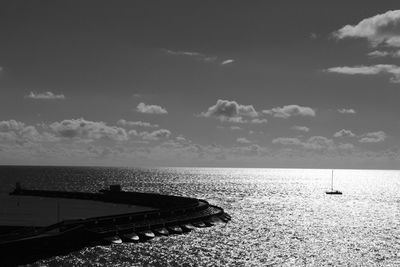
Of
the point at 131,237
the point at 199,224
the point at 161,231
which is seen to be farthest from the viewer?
the point at 199,224

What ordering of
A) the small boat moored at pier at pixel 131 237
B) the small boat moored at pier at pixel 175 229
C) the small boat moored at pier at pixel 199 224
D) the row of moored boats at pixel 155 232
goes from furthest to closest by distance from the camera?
the small boat moored at pier at pixel 199 224
the small boat moored at pier at pixel 175 229
the small boat moored at pier at pixel 131 237
the row of moored boats at pixel 155 232

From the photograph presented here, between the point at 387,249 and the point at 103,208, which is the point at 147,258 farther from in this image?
the point at 103,208

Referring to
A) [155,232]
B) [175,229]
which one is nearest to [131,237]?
[155,232]

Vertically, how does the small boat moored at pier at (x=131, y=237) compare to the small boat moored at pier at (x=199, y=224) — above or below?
below

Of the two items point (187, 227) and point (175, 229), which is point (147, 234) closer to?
point (175, 229)

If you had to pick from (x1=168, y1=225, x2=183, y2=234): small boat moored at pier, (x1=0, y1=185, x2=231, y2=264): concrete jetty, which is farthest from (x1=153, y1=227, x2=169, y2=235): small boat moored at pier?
(x1=168, y1=225, x2=183, y2=234): small boat moored at pier

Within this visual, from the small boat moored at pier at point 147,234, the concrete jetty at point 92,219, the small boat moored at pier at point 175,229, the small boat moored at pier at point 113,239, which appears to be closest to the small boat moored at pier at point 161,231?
the concrete jetty at point 92,219

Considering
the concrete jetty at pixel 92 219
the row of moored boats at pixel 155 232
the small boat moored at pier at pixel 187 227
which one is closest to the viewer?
the concrete jetty at pixel 92 219

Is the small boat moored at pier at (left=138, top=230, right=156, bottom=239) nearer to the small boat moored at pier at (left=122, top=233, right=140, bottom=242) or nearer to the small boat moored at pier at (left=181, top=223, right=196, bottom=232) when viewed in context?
the small boat moored at pier at (left=122, top=233, right=140, bottom=242)

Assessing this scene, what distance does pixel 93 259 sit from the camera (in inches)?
2335

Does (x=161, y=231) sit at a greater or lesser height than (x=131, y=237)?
greater

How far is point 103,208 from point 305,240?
4647 cm

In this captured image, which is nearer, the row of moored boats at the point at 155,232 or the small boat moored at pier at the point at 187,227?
the row of moored boats at the point at 155,232

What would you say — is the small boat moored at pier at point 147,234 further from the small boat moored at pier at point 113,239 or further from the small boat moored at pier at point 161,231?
the small boat moored at pier at point 113,239
